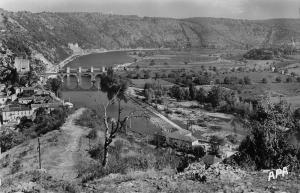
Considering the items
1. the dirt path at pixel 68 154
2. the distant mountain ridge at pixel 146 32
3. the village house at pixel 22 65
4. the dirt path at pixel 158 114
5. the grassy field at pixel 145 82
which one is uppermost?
the distant mountain ridge at pixel 146 32

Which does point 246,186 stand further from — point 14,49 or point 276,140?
point 14,49

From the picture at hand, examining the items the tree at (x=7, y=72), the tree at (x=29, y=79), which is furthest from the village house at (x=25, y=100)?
the tree at (x=7, y=72)

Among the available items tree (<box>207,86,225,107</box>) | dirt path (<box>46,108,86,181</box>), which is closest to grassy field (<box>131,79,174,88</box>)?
tree (<box>207,86,225,107</box>)

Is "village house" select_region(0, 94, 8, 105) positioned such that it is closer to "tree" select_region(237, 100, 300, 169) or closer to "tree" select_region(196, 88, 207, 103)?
"tree" select_region(196, 88, 207, 103)

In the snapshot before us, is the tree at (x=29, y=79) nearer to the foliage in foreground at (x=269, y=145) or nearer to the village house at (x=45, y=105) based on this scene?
the village house at (x=45, y=105)

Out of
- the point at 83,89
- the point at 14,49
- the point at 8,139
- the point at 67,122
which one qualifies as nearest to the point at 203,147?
the point at 67,122
